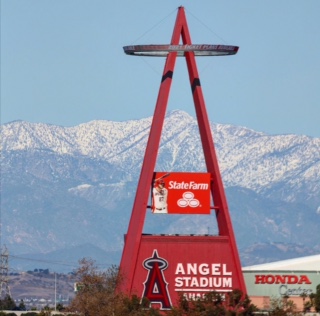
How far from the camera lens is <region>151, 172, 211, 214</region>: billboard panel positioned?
11512 centimetres

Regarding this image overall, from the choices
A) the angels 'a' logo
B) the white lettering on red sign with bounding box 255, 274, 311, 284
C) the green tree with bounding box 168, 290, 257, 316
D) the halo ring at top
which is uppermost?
the halo ring at top

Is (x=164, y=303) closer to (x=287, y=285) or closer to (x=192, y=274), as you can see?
(x=192, y=274)

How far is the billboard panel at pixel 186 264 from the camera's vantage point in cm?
11475

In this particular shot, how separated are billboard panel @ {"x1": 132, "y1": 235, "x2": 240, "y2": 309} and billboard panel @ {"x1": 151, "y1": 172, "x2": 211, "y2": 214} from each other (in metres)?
2.24

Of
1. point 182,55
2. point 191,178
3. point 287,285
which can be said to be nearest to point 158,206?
point 191,178

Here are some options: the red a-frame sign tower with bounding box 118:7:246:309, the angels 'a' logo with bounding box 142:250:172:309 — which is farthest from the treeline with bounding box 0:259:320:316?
the red a-frame sign tower with bounding box 118:7:246:309

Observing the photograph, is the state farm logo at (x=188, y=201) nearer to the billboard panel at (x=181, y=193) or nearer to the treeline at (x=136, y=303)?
the billboard panel at (x=181, y=193)

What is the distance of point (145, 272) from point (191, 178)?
773 centimetres

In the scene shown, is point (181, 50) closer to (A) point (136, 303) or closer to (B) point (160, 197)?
(B) point (160, 197)

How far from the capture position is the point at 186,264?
11569 cm

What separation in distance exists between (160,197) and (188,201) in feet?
6.86

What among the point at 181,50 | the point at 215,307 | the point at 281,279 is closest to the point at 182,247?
the point at 181,50

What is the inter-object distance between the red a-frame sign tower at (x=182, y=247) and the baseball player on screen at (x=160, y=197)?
129cm

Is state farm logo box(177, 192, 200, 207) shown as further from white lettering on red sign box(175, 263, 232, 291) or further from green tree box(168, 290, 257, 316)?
green tree box(168, 290, 257, 316)
